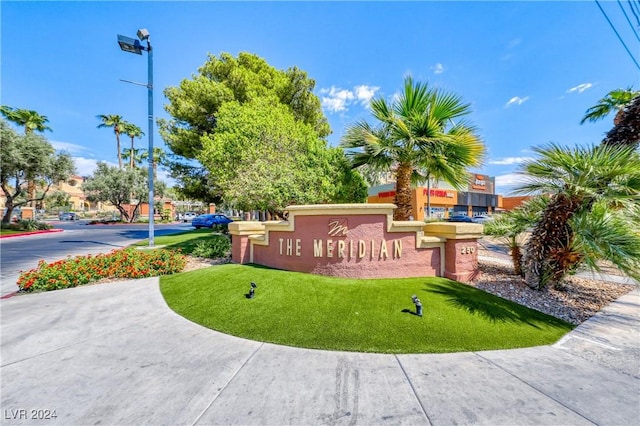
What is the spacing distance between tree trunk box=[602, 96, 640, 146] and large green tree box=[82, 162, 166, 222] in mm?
43038

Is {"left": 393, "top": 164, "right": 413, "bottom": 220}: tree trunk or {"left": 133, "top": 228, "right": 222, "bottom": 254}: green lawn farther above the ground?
{"left": 393, "top": 164, "right": 413, "bottom": 220}: tree trunk

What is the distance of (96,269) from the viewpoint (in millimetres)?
7715

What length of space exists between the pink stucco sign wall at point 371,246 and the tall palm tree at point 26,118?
4127 cm

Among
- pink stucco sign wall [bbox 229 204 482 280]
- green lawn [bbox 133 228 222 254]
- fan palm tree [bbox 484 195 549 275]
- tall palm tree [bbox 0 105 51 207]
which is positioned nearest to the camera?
pink stucco sign wall [bbox 229 204 482 280]

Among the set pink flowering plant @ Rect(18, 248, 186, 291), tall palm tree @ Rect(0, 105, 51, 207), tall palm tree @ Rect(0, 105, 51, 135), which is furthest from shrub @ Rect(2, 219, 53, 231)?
pink flowering plant @ Rect(18, 248, 186, 291)


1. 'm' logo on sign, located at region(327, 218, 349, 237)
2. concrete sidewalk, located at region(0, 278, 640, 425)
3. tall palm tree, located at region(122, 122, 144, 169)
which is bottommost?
concrete sidewalk, located at region(0, 278, 640, 425)

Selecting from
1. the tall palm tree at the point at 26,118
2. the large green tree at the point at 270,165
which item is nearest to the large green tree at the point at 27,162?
the tall palm tree at the point at 26,118

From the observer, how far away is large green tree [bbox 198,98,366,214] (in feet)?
29.6

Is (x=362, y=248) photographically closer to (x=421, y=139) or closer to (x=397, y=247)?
(x=397, y=247)

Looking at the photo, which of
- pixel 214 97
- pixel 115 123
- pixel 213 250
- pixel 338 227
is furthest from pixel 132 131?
pixel 338 227

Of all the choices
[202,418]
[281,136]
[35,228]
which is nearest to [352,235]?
[202,418]

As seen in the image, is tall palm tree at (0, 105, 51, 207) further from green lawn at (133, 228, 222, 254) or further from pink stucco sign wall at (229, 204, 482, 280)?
pink stucco sign wall at (229, 204, 482, 280)

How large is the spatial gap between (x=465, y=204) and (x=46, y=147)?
5588 centimetres

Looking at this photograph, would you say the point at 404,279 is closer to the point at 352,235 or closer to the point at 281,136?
the point at 352,235
